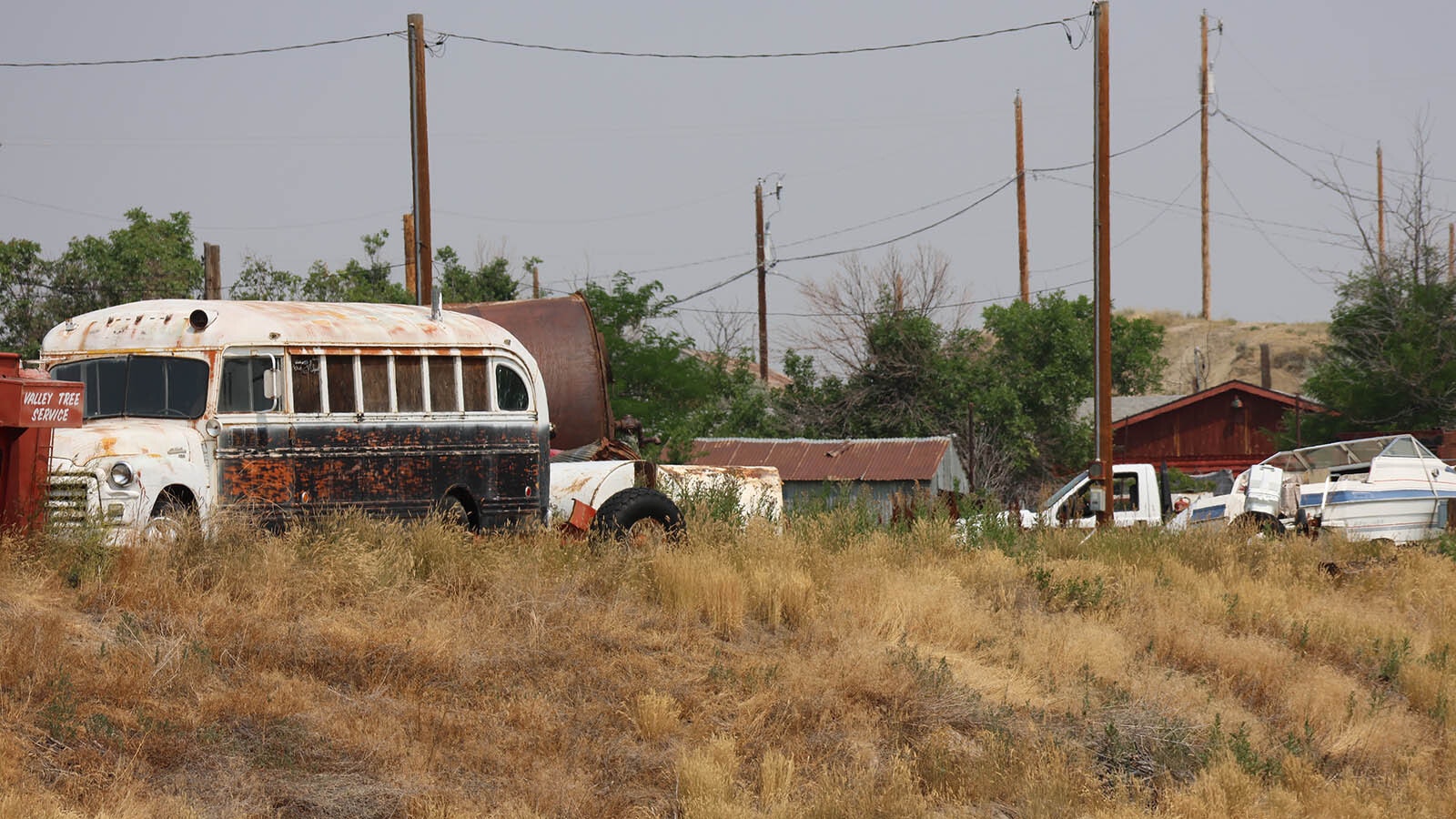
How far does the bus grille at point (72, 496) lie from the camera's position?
32.3 feet

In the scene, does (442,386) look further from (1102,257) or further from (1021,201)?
(1021,201)

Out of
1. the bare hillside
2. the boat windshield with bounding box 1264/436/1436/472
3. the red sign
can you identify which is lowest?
the boat windshield with bounding box 1264/436/1436/472

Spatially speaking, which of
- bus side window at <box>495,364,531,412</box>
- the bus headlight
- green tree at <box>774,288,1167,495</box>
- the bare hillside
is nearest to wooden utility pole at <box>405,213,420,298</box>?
green tree at <box>774,288,1167,495</box>

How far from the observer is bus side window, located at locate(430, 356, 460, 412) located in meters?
12.5

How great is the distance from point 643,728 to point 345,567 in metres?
2.88

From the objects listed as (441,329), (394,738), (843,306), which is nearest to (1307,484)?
(441,329)

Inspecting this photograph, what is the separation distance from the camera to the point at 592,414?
16719 mm

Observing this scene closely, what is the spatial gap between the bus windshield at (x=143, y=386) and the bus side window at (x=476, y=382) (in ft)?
7.69

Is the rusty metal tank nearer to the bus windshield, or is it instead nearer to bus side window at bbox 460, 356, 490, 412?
bus side window at bbox 460, 356, 490, 412

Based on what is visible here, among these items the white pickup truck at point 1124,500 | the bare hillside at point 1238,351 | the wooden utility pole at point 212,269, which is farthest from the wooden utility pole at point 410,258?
the bare hillside at point 1238,351

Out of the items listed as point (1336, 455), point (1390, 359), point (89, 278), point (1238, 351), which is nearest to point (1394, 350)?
point (1390, 359)

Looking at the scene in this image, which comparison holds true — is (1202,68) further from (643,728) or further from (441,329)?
(643,728)

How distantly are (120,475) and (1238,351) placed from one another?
8748 cm

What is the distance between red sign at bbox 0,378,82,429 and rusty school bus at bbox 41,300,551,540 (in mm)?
538
